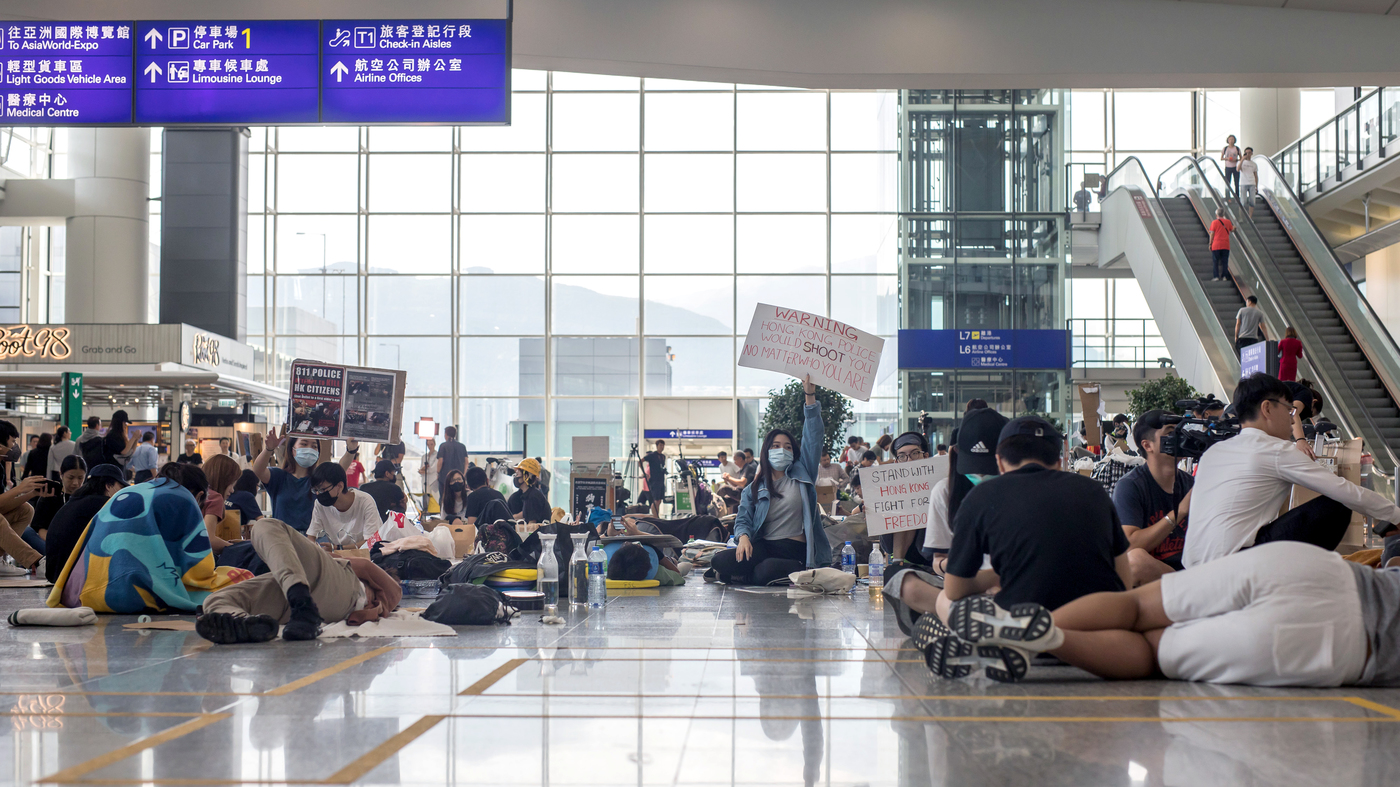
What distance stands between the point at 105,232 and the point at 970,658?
2433 centimetres

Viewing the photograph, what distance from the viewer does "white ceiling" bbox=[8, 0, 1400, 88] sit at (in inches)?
Result: 399

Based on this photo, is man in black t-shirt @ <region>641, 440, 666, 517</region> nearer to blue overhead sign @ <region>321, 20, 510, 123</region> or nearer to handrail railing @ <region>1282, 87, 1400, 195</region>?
blue overhead sign @ <region>321, 20, 510, 123</region>

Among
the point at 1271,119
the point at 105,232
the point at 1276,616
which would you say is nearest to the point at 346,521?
the point at 1276,616

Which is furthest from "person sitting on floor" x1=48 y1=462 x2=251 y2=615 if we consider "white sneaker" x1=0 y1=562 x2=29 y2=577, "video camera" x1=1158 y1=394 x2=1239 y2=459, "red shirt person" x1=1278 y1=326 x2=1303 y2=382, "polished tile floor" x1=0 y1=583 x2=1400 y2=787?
"red shirt person" x1=1278 y1=326 x2=1303 y2=382

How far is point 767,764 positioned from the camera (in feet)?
10.1

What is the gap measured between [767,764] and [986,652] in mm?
1370

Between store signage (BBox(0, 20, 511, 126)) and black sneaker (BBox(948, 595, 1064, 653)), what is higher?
store signage (BBox(0, 20, 511, 126))

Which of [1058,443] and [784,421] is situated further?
[784,421]

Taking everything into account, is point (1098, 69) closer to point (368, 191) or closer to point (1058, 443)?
point (1058, 443)

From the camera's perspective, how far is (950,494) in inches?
234

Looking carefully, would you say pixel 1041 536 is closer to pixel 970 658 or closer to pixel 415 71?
pixel 970 658

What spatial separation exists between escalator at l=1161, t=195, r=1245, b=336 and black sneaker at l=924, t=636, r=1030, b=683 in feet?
44.6

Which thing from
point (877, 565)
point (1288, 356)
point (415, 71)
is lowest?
point (877, 565)

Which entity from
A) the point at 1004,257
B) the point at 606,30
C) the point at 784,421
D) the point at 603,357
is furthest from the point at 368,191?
the point at 606,30
